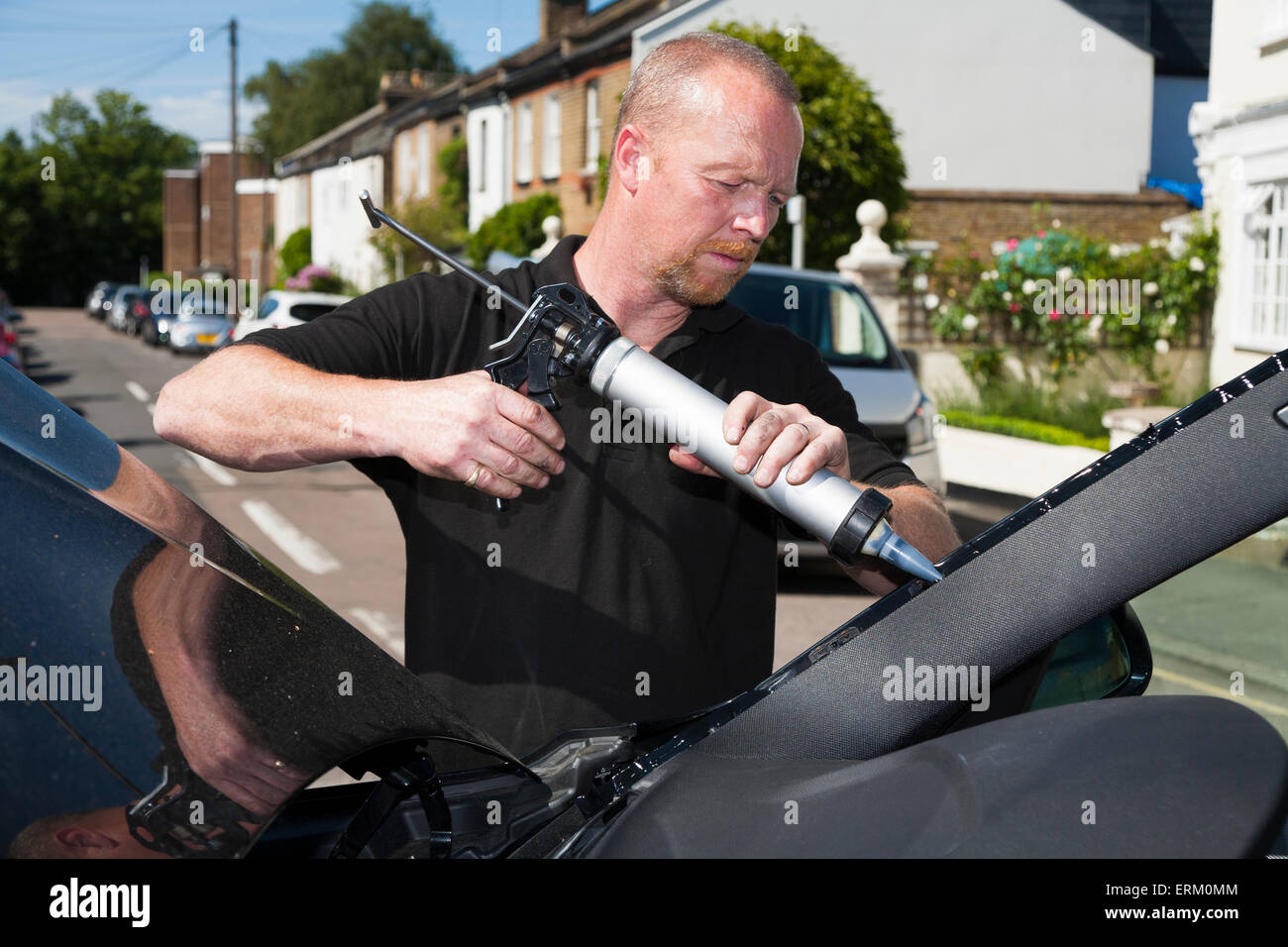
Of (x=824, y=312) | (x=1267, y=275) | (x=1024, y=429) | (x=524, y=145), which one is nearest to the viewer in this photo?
(x=824, y=312)

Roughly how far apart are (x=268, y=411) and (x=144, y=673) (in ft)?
2.45

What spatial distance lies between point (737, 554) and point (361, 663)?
102 centimetres

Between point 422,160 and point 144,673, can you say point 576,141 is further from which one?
point 144,673

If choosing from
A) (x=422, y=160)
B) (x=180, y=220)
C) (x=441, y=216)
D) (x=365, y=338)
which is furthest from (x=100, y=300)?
(x=365, y=338)

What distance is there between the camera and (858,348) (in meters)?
9.57

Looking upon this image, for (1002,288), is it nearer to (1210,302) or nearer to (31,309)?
(1210,302)

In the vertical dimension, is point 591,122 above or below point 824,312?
above

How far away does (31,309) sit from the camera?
80.9 meters

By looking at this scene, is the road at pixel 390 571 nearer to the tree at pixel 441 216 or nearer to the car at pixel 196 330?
the car at pixel 196 330

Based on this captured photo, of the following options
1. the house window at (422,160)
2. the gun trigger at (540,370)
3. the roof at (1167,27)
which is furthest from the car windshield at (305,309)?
the house window at (422,160)

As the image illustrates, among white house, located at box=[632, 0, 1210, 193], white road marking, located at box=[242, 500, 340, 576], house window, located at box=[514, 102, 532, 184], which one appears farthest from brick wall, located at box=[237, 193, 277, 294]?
white road marking, located at box=[242, 500, 340, 576]
